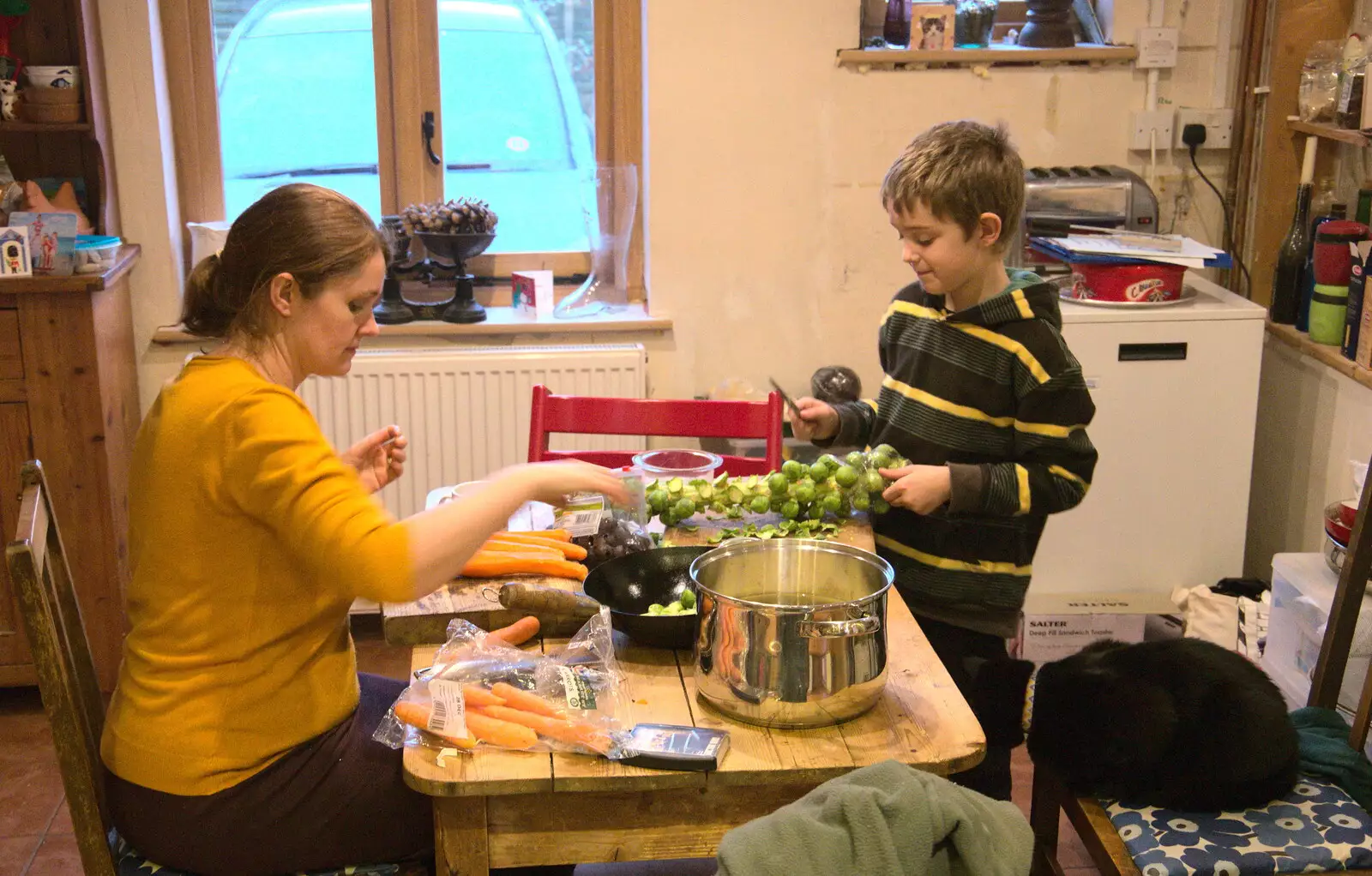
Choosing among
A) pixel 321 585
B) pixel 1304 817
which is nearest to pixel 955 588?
pixel 1304 817

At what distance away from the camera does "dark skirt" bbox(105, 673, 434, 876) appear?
156 cm

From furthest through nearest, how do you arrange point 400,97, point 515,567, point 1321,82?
point 400,97
point 1321,82
point 515,567

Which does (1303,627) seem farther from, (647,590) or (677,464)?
(647,590)

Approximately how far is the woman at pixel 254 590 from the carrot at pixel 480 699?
15 centimetres

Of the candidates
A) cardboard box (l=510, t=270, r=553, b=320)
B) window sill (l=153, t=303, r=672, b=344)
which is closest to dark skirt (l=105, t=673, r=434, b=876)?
window sill (l=153, t=303, r=672, b=344)

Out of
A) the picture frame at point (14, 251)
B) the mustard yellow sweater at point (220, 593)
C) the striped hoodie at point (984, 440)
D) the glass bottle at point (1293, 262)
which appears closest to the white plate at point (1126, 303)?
the glass bottle at point (1293, 262)

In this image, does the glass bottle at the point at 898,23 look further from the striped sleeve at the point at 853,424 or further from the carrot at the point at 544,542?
the carrot at the point at 544,542

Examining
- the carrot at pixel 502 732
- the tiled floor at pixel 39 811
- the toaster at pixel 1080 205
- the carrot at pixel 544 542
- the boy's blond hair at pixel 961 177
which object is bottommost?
the tiled floor at pixel 39 811

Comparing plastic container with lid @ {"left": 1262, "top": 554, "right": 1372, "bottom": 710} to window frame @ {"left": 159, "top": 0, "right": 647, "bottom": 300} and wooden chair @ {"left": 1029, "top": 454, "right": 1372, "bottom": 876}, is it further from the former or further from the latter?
window frame @ {"left": 159, "top": 0, "right": 647, "bottom": 300}

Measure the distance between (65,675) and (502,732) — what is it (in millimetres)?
530

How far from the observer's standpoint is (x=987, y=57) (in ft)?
11.3

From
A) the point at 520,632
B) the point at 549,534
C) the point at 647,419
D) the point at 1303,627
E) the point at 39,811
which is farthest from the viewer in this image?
the point at 39,811

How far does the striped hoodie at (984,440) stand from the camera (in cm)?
196

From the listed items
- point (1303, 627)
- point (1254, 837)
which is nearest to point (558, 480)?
point (1254, 837)
